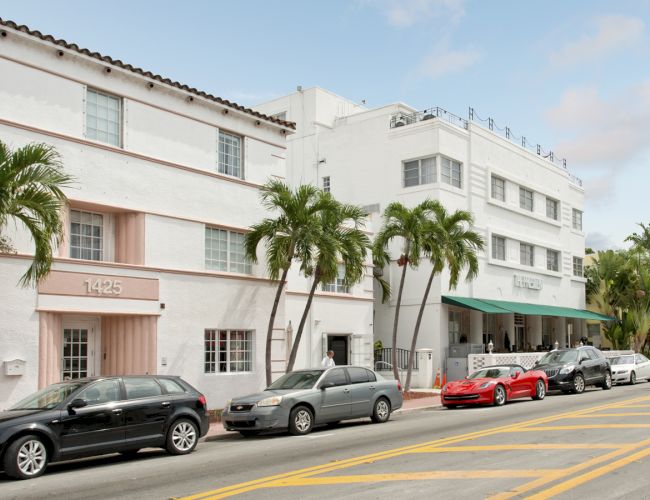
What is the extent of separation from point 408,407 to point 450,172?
45.7 ft

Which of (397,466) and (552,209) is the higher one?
(552,209)

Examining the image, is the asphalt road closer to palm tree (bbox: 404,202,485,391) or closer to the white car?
palm tree (bbox: 404,202,485,391)

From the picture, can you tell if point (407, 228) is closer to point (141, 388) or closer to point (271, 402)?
point (271, 402)

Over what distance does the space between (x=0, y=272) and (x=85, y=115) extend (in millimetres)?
4491

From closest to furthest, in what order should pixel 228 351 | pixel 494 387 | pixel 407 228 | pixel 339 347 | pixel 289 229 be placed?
1. pixel 289 229
2. pixel 494 387
3. pixel 228 351
4. pixel 407 228
5. pixel 339 347

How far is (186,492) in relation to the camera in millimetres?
9648

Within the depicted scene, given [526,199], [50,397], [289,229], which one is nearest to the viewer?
[50,397]

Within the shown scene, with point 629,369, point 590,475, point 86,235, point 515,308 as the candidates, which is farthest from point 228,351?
point 515,308

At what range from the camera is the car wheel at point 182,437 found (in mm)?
13305

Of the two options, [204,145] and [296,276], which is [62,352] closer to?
[204,145]

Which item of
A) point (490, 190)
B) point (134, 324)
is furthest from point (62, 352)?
point (490, 190)

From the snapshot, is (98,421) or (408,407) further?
(408,407)

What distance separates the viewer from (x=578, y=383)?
25922 millimetres

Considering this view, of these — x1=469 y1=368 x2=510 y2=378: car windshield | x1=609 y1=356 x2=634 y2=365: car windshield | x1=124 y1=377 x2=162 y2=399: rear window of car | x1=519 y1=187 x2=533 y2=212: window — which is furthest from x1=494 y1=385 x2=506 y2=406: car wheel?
x1=519 y1=187 x2=533 y2=212: window
